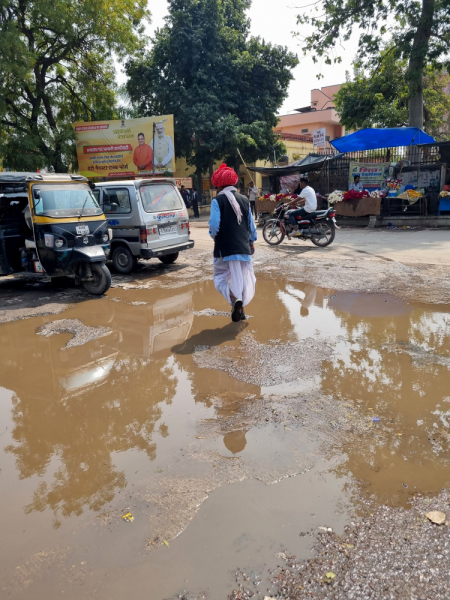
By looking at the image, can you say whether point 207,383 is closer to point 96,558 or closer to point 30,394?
point 30,394

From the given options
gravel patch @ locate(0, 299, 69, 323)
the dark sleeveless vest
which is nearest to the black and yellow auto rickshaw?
gravel patch @ locate(0, 299, 69, 323)

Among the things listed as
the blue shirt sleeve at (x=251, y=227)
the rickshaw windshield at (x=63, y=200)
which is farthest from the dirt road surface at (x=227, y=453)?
the rickshaw windshield at (x=63, y=200)

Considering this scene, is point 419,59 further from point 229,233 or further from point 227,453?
point 227,453

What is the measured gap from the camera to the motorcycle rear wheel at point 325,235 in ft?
38.1

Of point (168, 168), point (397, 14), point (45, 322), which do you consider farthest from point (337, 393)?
point (168, 168)

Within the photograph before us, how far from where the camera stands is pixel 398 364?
14.5ft

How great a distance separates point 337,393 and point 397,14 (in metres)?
19.1

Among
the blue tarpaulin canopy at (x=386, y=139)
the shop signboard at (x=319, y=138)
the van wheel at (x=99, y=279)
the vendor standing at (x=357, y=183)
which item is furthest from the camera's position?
the shop signboard at (x=319, y=138)

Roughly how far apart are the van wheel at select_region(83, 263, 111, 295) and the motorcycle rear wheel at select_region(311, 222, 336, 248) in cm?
590

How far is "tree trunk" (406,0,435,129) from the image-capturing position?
16953mm

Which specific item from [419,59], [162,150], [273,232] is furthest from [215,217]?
[162,150]

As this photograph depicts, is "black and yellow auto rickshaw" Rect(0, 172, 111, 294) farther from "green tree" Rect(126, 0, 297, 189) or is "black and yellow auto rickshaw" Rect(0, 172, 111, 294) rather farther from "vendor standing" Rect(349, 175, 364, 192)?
"green tree" Rect(126, 0, 297, 189)

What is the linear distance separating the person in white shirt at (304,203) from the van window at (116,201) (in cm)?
445

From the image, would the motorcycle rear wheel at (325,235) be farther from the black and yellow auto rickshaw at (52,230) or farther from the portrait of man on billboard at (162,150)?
the portrait of man on billboard at (162,150)
